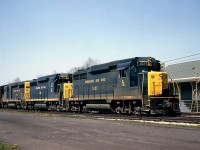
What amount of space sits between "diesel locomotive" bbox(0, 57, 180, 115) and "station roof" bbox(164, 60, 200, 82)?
10019 millimetres

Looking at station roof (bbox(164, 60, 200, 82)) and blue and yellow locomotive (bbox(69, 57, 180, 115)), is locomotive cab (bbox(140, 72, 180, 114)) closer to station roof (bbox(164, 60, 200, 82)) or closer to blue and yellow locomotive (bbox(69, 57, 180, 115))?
blue and yellow locomotive (bbox(69, 57, 180, 115))

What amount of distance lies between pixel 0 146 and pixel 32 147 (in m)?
1.16

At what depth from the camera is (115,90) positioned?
2442cm

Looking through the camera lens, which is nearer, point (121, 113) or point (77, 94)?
point (121, 113)

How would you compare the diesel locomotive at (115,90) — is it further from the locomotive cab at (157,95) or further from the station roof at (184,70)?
the station roof at (184,70)

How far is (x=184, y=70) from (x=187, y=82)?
16.0ft

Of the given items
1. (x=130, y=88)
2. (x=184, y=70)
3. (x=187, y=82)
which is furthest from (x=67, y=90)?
(x=184, y=70)

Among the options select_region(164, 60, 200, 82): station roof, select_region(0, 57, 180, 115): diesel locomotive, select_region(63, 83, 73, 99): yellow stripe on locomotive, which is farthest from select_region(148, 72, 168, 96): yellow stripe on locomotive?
select_region(63, 83, 73, 99): yellow stripe on locomotive

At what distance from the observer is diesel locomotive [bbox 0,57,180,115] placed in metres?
21.1

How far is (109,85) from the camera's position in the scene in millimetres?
25266

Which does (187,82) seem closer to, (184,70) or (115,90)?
(184,70)

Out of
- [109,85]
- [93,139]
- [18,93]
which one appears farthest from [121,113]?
[18,93]

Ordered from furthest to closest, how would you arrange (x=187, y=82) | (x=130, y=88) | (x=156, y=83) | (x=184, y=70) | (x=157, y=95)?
(x=184, y=70)
(x=187, y=82)
(x=130, y=88)
(x=156, y=83)
(x=157, y=95)

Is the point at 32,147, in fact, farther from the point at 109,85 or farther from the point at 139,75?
the point at 109,85
